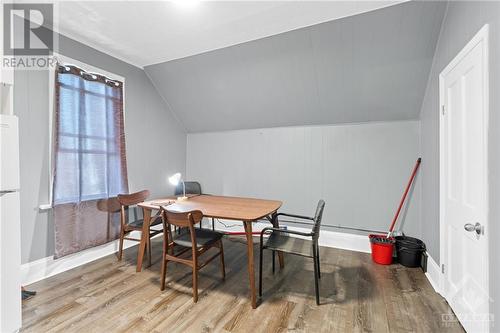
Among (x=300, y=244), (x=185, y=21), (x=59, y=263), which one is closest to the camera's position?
(x=300, y=244)

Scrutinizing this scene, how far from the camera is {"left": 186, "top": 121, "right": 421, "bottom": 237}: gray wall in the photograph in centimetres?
307

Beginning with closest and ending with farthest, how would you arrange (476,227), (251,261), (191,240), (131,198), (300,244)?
A: 1. (476,227)
2. (251,261)
3. (191,240)
4. (300,244)
5. (131,198)

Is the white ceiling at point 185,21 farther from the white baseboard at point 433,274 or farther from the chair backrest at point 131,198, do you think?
the white baseboard at point 433,274

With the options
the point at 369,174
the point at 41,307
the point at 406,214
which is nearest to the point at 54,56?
the point at 41,307

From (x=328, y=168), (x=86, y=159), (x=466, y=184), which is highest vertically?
(x=86, y=159)

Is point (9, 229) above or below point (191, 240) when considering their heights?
above

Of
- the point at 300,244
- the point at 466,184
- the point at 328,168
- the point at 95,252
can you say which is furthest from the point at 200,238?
the point at 466,184

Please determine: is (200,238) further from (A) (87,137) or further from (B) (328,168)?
(B) (328,168)

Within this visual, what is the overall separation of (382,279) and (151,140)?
361 centimetres

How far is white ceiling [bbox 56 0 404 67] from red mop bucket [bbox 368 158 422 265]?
206 cm

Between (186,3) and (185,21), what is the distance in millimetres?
282

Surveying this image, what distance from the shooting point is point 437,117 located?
2320 mm

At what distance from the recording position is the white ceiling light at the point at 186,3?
81.7 inches

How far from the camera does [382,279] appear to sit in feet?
7.98
